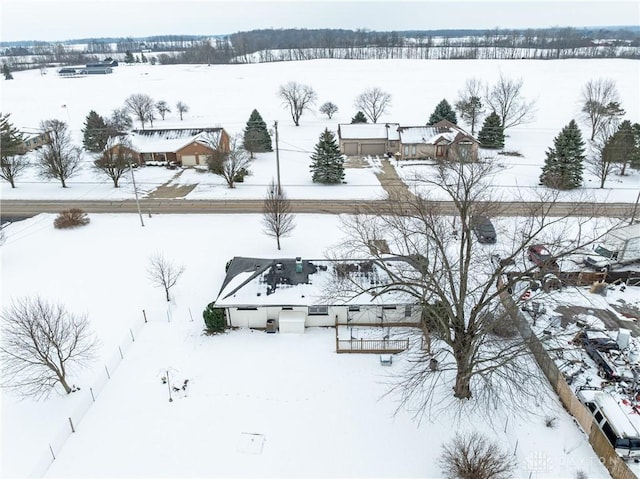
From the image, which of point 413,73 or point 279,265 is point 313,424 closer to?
point 279,265

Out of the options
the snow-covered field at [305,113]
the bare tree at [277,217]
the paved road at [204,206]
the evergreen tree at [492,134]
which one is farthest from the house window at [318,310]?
the evergreen tree at [492,134]

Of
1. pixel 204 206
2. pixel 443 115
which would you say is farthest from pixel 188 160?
pixel 443 115

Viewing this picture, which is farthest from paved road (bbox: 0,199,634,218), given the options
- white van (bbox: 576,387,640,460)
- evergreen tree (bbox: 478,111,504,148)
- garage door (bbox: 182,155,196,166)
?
white van (bbox: 576,387,640,460)

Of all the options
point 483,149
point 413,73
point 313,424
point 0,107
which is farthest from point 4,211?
point 413,73

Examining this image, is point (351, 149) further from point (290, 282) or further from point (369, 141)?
point (290, 282)

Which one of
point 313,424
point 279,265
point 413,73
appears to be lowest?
point 313,424

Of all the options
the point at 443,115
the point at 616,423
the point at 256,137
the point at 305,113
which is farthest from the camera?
the point at 305,113
